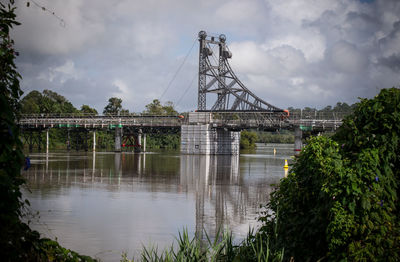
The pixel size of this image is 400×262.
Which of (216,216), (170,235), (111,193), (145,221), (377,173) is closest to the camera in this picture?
(377,173)

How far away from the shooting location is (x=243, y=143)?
123000 mm

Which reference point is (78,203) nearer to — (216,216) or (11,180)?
(216,216)

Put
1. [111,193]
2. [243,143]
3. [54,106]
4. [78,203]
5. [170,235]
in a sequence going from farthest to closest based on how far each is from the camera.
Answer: [243,143], [54,106], [111,193], [78,203], [170,235]

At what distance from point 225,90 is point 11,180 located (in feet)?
255

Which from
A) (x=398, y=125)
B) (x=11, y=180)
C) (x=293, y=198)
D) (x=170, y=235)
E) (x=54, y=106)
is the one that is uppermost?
(x=54, y=106)

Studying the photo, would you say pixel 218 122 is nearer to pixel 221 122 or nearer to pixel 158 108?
Answer: pixel 221 122

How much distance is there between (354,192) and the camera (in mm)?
5160

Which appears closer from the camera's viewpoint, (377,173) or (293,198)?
(377,173)

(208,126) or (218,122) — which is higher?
(218,122)

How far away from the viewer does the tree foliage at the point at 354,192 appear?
514cm

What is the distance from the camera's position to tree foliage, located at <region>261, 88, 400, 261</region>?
5.14 metres

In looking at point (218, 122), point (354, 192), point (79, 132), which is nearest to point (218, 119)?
point (218, 122)

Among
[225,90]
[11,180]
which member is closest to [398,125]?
[11,180]

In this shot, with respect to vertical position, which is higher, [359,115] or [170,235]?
[359,115]
